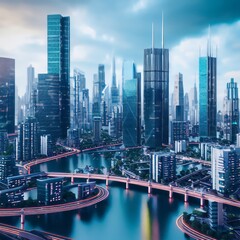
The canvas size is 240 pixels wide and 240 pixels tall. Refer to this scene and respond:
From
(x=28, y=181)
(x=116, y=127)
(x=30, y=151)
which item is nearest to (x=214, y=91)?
(x=116, y=127)

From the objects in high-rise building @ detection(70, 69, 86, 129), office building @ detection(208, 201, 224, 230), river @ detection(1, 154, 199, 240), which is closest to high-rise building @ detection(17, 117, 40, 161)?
river @ detection(1, 154, 199, 240)

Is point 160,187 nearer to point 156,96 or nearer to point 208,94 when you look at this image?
point 156,96

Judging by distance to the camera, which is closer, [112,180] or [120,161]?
[112,180]

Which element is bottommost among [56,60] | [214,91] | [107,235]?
[107,235]

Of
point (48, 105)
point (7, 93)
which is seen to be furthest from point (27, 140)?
point (7, 93)

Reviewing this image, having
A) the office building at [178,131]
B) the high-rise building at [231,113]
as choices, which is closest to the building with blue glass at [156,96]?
the office building at [178,131]

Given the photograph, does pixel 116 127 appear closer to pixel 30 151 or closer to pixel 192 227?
pixel 30 151
